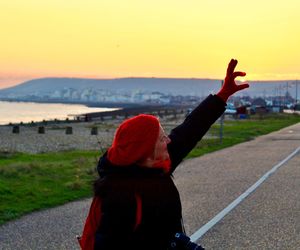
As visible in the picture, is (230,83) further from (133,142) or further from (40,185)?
(40,185)

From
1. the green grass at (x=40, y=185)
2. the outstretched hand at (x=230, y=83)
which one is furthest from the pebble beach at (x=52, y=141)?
the outstretched hand at (x=230, y=83)

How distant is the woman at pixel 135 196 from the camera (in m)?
2.69

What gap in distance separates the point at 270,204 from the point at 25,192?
14.5ft

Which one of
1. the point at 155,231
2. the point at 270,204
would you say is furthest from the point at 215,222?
the point at 155,231

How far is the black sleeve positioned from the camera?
10.7 feet

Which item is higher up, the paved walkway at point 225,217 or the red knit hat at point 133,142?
the red knit hat at point 133,142

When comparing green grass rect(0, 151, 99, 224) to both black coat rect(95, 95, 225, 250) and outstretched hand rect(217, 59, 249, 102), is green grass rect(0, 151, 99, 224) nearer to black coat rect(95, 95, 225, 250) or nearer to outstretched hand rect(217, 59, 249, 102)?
outstretched hand rect(217, 59, 249, 102)

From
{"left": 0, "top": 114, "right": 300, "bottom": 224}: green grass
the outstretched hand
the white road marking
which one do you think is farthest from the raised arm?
{"left": 0, "top": 114, "right": 300, "bottom": 224}: green grass

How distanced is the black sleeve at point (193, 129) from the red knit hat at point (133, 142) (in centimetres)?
48

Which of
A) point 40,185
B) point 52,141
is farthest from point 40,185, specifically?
point 52,141

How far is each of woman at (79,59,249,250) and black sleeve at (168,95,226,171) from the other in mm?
419

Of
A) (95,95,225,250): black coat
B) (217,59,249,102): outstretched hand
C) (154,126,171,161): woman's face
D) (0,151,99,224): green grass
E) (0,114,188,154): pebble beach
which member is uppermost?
(217,59,249,102): outstretched hand

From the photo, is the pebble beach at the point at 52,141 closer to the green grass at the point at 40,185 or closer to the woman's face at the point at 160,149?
the green grass at the point at 40,185

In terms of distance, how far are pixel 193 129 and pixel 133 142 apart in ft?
2.21
